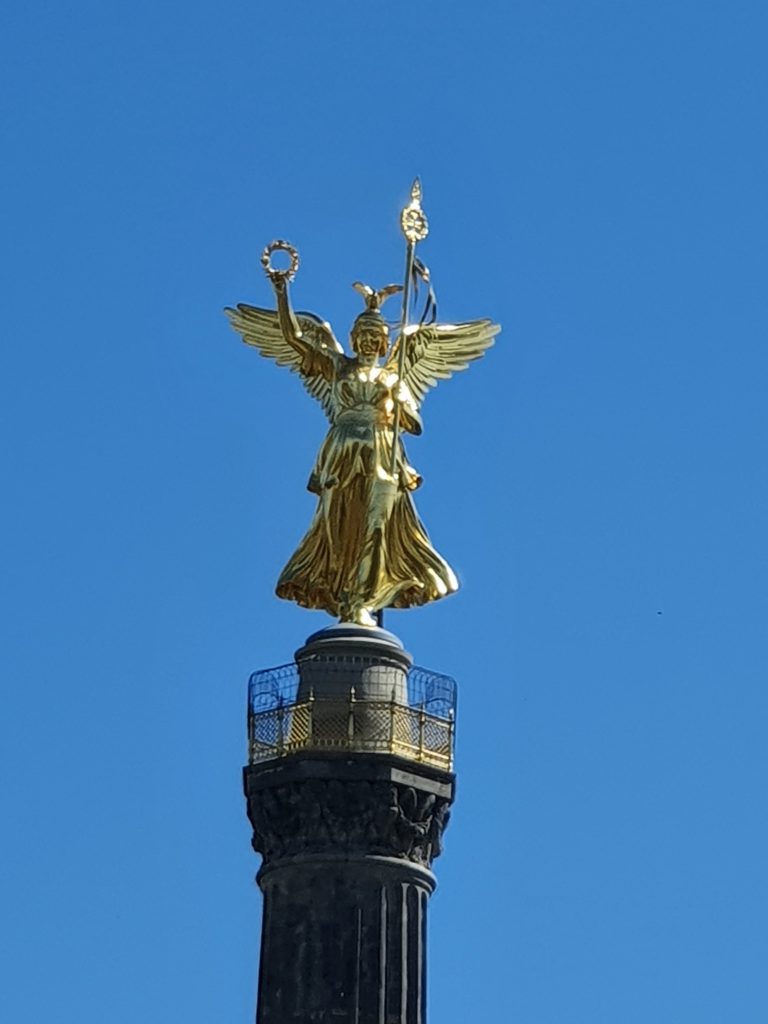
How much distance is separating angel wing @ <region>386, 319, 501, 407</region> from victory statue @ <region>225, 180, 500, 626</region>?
2 centimetres

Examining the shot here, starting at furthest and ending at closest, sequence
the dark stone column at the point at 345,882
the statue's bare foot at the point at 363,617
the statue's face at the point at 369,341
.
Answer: the statue's face at the point at 369,341, the statue's bare foot at the point at 363,617, the dark stone column at the point at 345,882

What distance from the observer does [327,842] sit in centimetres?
5859

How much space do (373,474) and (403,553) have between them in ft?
4.42

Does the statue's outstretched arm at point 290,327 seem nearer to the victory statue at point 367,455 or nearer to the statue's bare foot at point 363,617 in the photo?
the victory statue at point 367,455

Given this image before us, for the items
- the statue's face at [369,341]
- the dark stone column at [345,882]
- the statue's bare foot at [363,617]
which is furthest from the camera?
the statue's face at [369,341]

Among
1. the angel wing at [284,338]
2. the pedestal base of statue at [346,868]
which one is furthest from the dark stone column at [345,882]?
the angel wing at [284,338]

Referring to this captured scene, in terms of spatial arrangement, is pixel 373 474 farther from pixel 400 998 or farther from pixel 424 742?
pixel 400 998

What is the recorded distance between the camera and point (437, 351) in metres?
63.1

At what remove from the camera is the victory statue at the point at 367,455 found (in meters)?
61.5

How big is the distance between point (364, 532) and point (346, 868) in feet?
19.5

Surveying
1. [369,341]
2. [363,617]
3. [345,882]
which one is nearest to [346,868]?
[345,882]

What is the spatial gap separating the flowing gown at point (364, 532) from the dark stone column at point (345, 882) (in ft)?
11.6

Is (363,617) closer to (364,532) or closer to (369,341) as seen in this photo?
(364,532)

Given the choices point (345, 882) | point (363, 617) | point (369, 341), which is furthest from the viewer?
point (369, 341)
